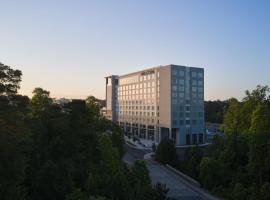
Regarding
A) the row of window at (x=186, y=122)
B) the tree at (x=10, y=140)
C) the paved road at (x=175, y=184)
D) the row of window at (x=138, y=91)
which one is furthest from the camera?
the row of window at (x=138, y=91)

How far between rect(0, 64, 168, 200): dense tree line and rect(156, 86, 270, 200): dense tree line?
11.4 meters

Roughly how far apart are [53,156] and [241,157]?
25727 millimetres

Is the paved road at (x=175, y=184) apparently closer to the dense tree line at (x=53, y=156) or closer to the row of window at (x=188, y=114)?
the dense tree line at (x=53, y=156)

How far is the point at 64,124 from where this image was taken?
2673cm

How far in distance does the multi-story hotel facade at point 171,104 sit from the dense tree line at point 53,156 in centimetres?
4926

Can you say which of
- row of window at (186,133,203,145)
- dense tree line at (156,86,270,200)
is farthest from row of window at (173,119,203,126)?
dense tree line at (156,86,270,200)

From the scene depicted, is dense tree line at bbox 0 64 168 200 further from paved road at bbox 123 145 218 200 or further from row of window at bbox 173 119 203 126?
row of window at bbox 173 119 203 126

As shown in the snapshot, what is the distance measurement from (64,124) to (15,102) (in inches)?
278

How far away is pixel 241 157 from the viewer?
42469 mm

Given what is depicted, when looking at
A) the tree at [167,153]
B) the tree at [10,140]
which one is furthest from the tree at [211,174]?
the tree at [10,140]

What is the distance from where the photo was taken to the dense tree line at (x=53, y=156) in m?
17.5

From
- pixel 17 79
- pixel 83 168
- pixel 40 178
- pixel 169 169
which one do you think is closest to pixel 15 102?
pixel 17 79

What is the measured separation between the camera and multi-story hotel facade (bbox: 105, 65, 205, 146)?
268 ft

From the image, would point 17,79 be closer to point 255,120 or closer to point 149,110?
point 255,120
